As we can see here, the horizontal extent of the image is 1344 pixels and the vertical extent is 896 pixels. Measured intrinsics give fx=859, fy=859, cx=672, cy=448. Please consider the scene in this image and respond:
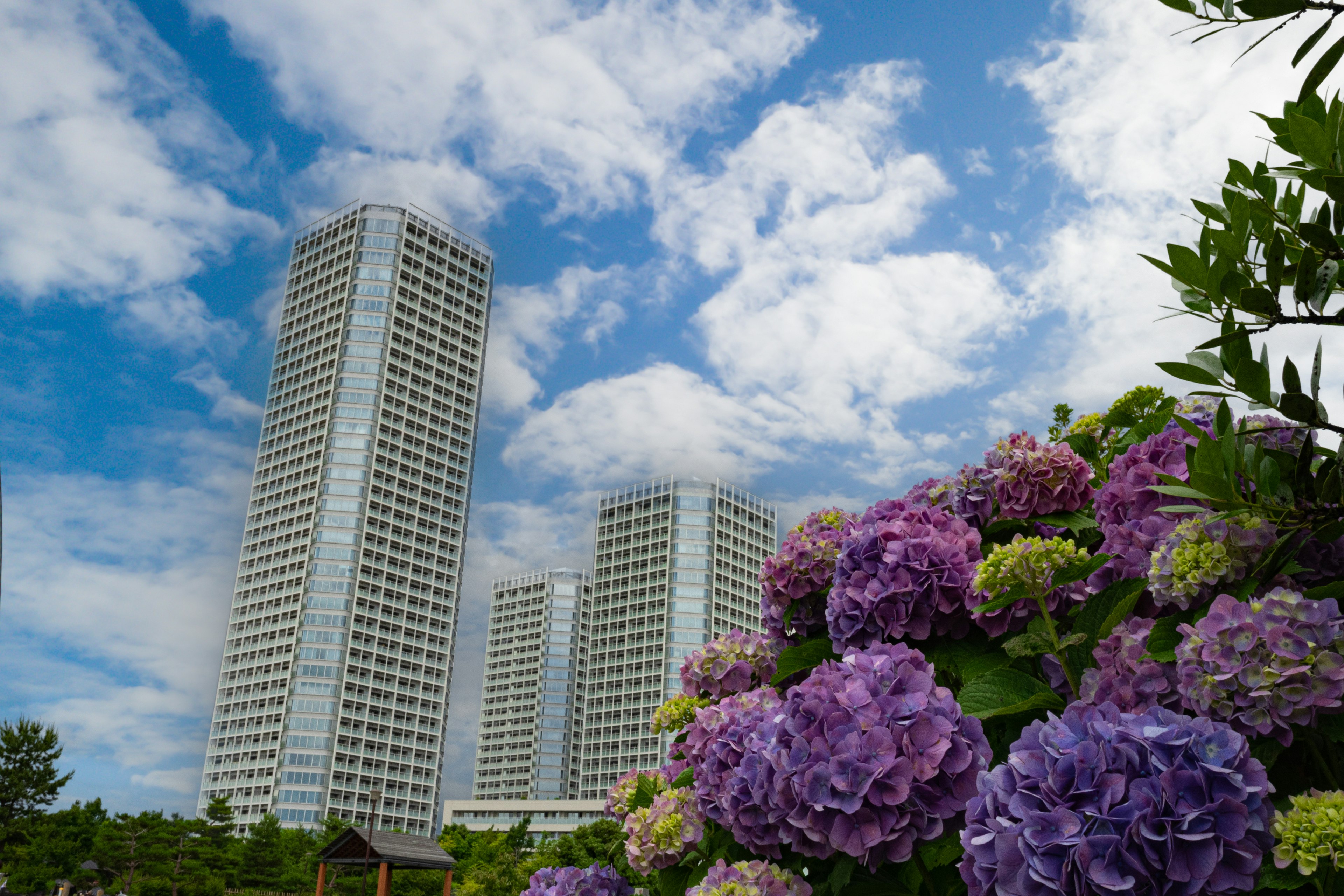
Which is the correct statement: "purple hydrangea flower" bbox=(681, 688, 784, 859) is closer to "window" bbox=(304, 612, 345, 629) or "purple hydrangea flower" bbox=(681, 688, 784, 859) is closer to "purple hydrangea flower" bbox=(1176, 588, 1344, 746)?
"purple hydrangea flower" bbox=(1176, 588, 1344, 746)

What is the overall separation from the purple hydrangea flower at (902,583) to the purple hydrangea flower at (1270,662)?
2.39 feet

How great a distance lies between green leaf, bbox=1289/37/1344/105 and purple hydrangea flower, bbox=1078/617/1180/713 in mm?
1043

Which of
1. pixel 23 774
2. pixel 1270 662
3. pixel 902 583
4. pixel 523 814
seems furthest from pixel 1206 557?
pixel 523 814

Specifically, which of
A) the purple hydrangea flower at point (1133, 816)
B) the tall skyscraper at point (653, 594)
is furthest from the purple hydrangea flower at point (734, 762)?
the tall skyscraper at point (653, 594)

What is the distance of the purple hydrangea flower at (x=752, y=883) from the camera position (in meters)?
1.86

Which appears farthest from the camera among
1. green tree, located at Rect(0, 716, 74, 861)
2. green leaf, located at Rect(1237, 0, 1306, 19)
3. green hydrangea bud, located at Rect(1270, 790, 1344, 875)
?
green tree, located at Rect(0, 716, 74, 861)

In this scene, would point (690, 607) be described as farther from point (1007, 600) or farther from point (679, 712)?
point (1007, 600)

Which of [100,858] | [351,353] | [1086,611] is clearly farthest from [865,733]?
[351,353]

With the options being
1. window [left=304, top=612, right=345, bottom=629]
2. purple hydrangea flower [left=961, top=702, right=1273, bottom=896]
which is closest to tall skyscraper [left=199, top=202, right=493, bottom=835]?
window [left=304, top=612, right=345, bottom=629]

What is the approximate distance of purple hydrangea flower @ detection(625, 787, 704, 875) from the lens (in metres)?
2.37

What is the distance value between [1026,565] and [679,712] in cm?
143

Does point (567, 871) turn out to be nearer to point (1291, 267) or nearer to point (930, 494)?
point (930, 494)

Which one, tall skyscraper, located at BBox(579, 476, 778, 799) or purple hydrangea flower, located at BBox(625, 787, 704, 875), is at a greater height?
tall skyscraper, located at BBox(579, 476, 778, 799)

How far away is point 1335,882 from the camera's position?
4.31 ft
